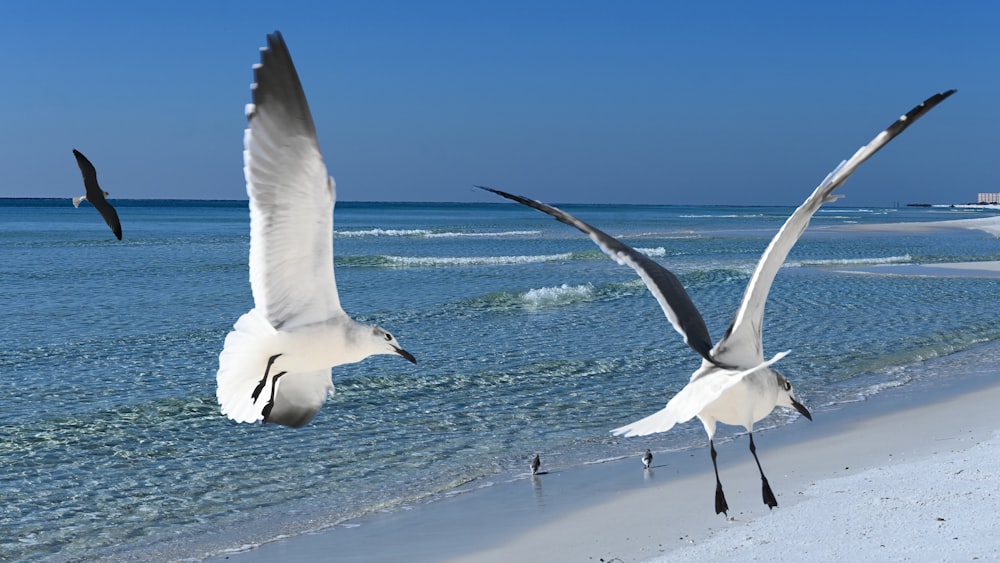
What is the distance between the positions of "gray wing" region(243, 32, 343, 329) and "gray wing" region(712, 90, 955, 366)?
149 cm

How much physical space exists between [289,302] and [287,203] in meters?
0.37

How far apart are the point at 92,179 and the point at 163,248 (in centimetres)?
3713

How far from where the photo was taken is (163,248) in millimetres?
40031

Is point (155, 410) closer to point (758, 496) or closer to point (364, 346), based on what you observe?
point (758, 496)

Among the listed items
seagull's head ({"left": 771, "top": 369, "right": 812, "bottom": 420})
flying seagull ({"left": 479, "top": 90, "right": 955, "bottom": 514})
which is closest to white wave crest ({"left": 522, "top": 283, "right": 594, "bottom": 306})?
seagull's head ({"left": 771, "top": 369, "right": 812, "bottom": 420})

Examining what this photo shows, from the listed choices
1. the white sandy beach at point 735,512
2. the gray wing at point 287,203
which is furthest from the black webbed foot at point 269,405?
the white sandy beach at point 735,512

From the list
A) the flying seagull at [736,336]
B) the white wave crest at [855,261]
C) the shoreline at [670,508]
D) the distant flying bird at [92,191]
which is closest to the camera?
the flying seagull at [736,336]

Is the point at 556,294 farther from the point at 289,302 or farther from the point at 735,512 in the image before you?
the point at 289,302

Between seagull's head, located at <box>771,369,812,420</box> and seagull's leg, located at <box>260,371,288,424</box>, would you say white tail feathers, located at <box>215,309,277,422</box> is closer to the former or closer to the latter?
seagull's leg, located at <box>260,371,288,424</box>

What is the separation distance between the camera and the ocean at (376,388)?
23.6 ft

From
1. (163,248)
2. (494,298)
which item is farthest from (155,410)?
(163,248)

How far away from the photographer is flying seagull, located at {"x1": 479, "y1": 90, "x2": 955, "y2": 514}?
12.6ft

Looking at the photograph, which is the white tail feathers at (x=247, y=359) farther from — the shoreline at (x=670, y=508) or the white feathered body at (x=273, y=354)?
the shoreline at (x=670, y=508)

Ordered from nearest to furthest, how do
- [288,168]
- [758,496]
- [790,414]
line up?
[288,168] < [758,496] < [790,414]
